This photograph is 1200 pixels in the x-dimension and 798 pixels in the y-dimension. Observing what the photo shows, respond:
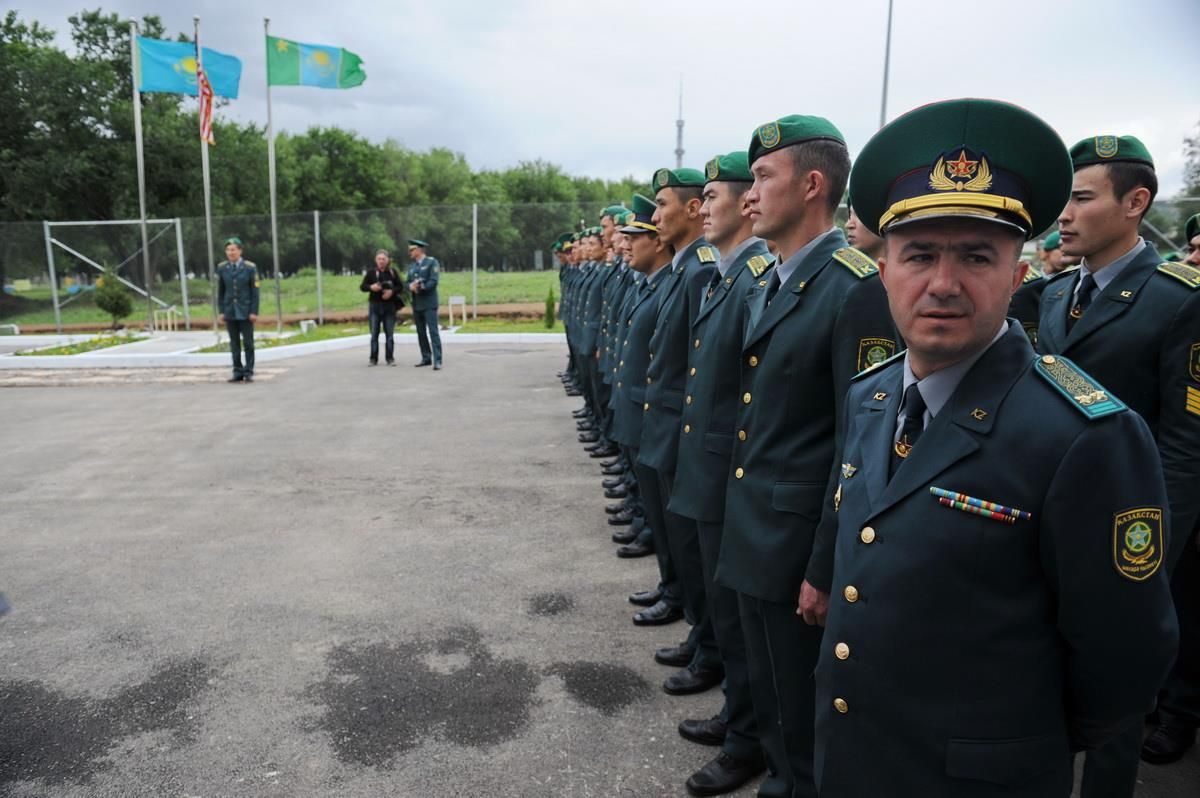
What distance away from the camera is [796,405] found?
2.11 m

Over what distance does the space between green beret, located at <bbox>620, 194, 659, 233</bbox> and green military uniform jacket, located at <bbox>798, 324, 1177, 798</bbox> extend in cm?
284

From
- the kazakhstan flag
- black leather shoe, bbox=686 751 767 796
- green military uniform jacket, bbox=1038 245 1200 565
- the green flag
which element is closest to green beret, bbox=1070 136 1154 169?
green military uniform jacket, bbox=1038 245 1200 565

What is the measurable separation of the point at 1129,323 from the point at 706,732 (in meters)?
1.90

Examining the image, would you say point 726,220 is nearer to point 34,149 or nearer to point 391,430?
point 391,430

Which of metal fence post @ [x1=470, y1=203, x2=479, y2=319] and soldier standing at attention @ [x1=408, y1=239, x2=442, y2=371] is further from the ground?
metal fence post @ [x1=470, y1=203, x2=479, y2=319]

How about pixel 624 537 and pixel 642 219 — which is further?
pixel 624 537

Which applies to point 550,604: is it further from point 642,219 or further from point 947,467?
point 947,467

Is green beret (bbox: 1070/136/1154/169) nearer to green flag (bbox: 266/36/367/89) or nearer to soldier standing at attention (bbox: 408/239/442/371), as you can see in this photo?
soldier standing at attention (bbox: 408/239/442/371)

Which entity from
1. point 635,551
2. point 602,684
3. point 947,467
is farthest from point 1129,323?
point 635,551

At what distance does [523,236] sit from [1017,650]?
20.2m

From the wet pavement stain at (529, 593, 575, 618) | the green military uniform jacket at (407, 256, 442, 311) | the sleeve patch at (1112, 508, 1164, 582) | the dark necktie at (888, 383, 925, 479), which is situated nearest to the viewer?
the sleeve patch at (1112, 508, 1164, 582)

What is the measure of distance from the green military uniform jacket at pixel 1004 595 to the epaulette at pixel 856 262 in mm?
702

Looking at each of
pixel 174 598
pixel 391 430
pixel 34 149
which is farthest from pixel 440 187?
pixel 174 598

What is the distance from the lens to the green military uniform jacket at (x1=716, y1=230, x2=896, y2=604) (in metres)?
2.01
